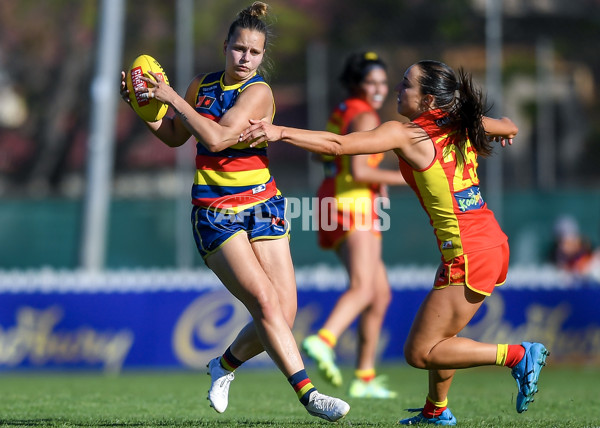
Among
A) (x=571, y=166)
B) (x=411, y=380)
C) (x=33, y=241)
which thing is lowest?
(x=411, y=380)

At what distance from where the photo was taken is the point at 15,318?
11.6m

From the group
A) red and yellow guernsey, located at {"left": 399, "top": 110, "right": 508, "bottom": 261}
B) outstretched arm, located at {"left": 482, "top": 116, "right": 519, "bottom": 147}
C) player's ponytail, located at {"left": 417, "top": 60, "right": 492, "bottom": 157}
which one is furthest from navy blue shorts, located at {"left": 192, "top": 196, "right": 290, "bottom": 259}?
outstretched arm, located at {"left": 482, "top": 116, "right": 519, "bottom": 147}

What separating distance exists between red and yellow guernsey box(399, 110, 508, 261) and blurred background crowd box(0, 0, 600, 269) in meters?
4.61

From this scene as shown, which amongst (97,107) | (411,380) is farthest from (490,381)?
(97,107)

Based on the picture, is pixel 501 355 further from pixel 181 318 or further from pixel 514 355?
pixel 181 318

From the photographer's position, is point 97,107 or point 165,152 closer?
point 97,107

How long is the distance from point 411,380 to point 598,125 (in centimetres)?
1272

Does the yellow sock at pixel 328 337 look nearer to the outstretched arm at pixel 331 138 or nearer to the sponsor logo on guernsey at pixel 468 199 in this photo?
the sponsor logo on guernsey at pixel 468 199

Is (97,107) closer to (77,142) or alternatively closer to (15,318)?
(15,318)

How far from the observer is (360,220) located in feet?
25.4

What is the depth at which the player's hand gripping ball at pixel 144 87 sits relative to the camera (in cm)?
535

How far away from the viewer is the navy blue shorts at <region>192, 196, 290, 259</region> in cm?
541

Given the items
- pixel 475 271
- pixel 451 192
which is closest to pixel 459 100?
pixel 451 192

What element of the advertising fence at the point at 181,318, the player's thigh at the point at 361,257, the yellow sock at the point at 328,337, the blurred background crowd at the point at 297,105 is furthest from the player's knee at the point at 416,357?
the advertising fence at the point at 181,318
